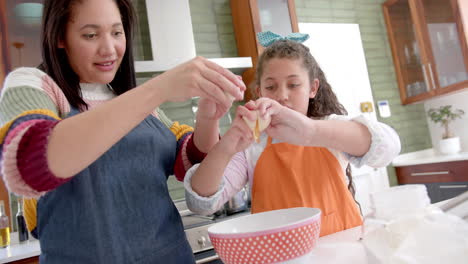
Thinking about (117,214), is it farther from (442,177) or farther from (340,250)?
(442,177)

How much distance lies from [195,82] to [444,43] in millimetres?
3160

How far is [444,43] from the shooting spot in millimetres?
3062

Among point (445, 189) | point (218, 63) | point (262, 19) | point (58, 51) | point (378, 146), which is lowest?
point (445, 189)

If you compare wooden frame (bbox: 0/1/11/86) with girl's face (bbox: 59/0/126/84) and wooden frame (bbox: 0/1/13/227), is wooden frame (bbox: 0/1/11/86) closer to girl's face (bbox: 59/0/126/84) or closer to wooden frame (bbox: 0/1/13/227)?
wooden frame (bbox: 0/1/13/227)

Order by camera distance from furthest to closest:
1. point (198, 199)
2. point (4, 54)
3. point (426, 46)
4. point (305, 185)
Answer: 1. point (426, 46)
2. point (4, 54)
3. point (305, 185)
4. point (198, 199)

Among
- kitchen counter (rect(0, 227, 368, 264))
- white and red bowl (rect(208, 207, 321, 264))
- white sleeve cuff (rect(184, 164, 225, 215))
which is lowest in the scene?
kitchen counter (rect(0, 227, 368, 264))

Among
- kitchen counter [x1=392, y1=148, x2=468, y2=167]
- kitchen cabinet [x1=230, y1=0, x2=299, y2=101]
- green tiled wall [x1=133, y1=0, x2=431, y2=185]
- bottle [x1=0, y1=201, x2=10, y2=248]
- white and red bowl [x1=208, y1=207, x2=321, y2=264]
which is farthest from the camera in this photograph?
green tiled wall [x1=133, y1=0, x2=431, y2=185]

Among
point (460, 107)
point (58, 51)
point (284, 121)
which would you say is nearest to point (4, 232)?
point (58, 51)

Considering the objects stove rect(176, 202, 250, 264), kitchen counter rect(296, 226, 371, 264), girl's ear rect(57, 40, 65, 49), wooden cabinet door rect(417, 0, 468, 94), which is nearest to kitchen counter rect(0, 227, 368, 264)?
kitchen counter rect(296, 226, 371, 264)

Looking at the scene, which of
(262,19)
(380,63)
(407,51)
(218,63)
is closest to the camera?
(218,63)

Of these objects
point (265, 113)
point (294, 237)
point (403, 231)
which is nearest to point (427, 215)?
point (403, 231)

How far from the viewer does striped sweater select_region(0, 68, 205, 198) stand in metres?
0.57

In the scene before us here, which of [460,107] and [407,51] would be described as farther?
[407,51]

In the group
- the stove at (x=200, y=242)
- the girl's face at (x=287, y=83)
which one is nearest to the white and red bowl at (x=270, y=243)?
the girl's face at (x=287, y=83)
